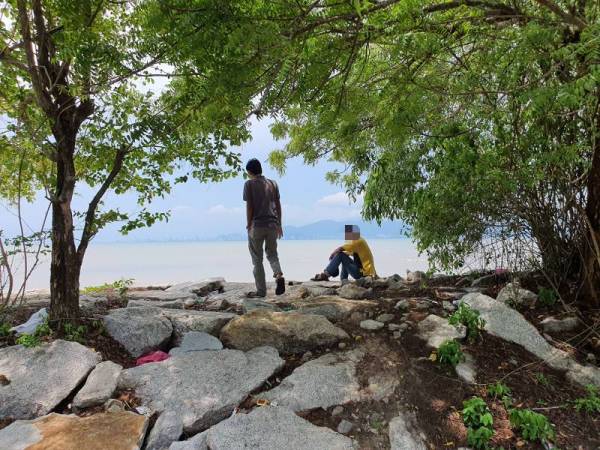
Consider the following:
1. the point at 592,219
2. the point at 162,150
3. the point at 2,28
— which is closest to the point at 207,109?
the point at 162,150

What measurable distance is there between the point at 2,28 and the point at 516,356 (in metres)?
6.80

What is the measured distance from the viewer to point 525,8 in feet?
16.0

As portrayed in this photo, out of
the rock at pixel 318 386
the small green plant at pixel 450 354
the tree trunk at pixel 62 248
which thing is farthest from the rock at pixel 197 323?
the small green plant at pixel 450 354

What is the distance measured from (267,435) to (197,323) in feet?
6.79

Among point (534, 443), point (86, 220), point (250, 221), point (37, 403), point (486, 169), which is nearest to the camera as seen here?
point (534, 443)

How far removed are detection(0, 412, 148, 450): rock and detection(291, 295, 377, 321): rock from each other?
255cm

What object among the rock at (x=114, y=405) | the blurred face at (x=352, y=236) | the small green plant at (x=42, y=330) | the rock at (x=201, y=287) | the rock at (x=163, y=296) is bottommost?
the rock at (x=114, y=405)

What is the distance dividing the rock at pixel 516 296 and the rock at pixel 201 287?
5097 millimetres

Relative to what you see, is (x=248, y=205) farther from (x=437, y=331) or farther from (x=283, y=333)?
(x=437, y=331)

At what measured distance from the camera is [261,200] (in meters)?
6.68

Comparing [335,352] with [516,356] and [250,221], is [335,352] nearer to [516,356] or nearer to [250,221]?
[516,356]

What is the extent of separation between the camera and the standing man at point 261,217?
6.68 m

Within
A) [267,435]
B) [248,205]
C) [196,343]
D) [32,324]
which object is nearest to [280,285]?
[248,205]

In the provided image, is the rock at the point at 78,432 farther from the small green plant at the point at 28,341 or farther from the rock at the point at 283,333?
the rock at the point at 283,333
